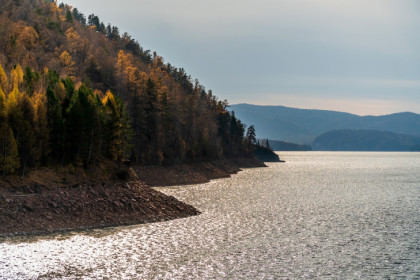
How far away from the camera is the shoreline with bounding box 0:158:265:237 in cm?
4178

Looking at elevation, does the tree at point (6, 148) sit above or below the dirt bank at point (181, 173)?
above

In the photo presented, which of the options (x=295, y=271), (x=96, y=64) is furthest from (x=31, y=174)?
(x=96, y=64)

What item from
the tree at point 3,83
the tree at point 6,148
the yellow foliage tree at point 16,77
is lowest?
the tree at point 6,148

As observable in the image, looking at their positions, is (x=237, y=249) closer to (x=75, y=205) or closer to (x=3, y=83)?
(x=75, y=205)

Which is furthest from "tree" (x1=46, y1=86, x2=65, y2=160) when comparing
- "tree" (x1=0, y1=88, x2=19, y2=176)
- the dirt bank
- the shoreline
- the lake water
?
the dirt bank

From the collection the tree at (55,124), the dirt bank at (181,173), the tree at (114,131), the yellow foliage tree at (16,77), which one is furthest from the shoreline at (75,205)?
the dirt bank at (181,173)

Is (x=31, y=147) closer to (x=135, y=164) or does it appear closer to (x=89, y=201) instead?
(x=89, y=201)

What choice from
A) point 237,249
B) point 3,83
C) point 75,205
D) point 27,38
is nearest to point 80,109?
point 3,83

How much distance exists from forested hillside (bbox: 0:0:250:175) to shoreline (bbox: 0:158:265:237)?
3.60 m

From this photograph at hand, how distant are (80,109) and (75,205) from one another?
53.5 ft

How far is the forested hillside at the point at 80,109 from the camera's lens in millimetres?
50875

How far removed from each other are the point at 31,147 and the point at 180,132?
8342 cm

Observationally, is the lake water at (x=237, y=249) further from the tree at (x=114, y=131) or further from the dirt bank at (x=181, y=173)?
the dirt bank at (x=181, y=173)

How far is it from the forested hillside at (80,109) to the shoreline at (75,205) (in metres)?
3.60
